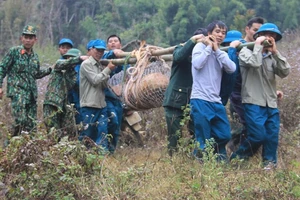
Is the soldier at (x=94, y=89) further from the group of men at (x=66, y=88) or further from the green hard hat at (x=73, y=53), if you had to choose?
the green hard hat at (x=73, y=53)

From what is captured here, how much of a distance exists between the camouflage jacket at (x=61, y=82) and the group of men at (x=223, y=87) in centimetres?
148

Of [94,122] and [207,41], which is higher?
[207,41]

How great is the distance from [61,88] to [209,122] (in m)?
2.25

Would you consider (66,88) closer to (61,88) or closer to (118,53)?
(61,88)

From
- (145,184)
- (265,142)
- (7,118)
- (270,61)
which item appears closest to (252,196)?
(145,184)

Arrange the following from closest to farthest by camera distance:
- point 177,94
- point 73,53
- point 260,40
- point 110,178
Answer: point 110,178 → point 260,40 → point 177,94 → point 73,53

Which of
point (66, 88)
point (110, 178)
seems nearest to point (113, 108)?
point (66, 88)

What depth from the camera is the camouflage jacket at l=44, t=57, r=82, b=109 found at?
7.15 meters

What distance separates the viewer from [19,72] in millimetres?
6965

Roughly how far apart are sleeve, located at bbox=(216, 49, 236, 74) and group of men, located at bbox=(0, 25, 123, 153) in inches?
66.2

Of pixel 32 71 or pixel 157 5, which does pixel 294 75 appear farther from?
pixel 157 5

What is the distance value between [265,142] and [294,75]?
3.20m

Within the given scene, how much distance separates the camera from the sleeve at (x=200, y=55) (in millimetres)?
5688

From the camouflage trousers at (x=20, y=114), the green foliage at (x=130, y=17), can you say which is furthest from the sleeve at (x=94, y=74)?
the green foliage at (x=130, y=17)
